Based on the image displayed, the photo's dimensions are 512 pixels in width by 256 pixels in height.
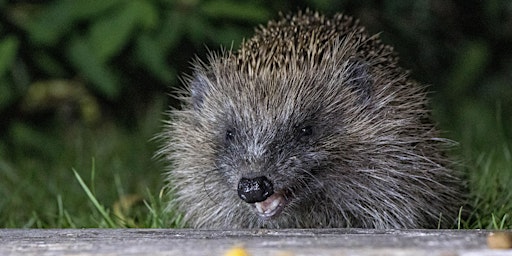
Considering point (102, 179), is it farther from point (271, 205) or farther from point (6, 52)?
point (271, 205)

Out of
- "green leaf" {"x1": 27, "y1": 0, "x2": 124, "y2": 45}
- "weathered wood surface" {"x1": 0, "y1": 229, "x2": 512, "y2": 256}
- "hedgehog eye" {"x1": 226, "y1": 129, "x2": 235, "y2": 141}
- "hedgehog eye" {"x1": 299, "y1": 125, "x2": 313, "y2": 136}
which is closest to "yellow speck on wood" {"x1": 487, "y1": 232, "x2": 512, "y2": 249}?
"weathered wood surface" {"x1": 0, "y1": 229, "x2": 512, "y2": 256}

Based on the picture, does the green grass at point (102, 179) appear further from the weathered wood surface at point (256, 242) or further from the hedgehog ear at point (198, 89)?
the weathered wood surface at point (256, 242)

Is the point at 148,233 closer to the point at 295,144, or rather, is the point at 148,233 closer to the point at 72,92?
the point at 295,144

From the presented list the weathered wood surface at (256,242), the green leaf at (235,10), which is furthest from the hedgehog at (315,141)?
the green leaf at (235,10)

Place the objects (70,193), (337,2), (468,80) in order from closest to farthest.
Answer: (70,193)
(337,2)
(468,80)

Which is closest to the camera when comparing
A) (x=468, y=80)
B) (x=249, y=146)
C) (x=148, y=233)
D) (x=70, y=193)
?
(x=148, y=233)

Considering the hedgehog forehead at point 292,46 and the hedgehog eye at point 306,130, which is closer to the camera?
A: the hedgehog eye at point 306,130

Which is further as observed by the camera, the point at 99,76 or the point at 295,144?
the point at 99,76

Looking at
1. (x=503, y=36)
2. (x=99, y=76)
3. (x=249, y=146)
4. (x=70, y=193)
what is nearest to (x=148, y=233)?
(x=249, y=146)
